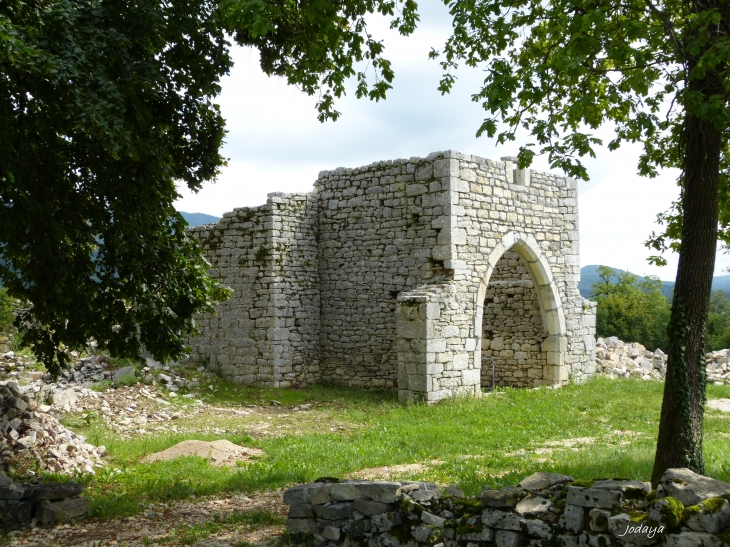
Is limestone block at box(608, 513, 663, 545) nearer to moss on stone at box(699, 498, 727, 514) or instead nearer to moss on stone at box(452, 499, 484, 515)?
moss on stone at box(699, 498, 727, 514)

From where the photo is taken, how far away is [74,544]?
5.47 meters

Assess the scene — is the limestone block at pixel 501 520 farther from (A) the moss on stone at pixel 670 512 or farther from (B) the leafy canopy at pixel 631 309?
(B) the leafy canopy at pixel 631 309

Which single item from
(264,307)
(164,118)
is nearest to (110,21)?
(164,118)

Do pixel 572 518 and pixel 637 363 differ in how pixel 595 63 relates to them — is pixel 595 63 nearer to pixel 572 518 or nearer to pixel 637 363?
pixel 572 518

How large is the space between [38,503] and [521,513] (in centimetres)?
432

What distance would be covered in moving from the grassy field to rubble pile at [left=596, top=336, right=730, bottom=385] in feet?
10.0

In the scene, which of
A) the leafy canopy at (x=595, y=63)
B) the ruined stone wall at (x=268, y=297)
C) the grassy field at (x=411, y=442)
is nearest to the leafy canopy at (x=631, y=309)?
the grassy field at (x=411, y=442)

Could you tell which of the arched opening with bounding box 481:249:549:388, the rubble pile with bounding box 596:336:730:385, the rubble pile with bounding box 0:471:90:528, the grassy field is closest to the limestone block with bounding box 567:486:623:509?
the grassy field

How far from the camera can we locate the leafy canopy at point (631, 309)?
31.5m

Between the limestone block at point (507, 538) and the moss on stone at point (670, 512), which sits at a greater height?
the moss on stone at point (670, 512)

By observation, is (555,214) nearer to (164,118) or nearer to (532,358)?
(532,358)

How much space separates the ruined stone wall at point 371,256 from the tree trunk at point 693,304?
6846 millimetres

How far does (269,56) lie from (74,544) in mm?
5913

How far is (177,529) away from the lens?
5.83 meters
